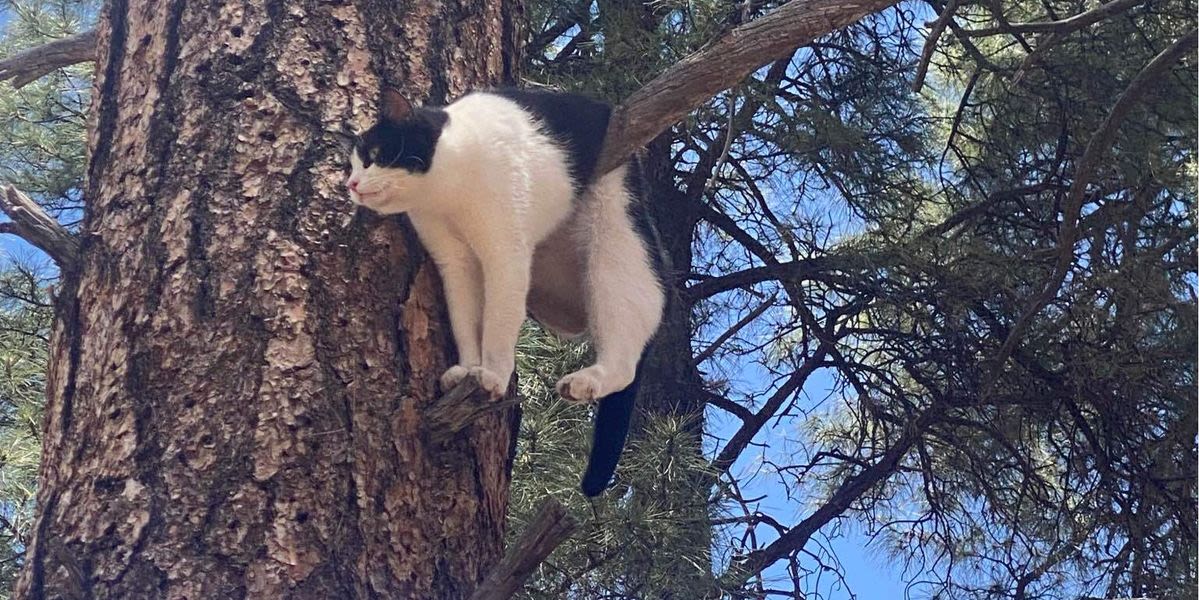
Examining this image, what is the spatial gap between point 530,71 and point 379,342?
1612 millimetres

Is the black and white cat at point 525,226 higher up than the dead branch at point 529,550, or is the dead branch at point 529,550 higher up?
the black and white cat at point 525,226

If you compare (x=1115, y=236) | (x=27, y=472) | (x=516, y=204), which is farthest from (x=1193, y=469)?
A: (x=27, y=472)

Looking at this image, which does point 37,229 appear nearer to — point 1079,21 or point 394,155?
point 394,155

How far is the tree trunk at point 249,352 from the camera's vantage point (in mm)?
1420

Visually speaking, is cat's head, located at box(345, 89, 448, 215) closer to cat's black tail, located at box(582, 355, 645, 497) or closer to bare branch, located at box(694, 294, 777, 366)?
cat's black tail, located at box(582, 355, 645, 497)

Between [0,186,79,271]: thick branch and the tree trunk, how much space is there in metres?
0.02

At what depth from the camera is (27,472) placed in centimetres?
261

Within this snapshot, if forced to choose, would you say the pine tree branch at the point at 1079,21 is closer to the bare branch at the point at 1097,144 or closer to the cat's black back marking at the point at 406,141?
the bare branch at the point at 1097,144

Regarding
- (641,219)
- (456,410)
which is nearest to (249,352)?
(456,410)

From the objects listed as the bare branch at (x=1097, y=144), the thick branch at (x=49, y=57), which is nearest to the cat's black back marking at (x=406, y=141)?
the thick branch at (x=49, y=57)

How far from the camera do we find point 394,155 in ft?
5.49

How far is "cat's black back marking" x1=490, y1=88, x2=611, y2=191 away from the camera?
1922mm

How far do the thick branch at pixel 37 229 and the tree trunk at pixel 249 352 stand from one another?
2cm

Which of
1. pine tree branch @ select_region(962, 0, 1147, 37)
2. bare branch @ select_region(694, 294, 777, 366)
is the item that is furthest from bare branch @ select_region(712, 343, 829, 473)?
pine tree branch @ select_region(962, 0, 1147, 37)
